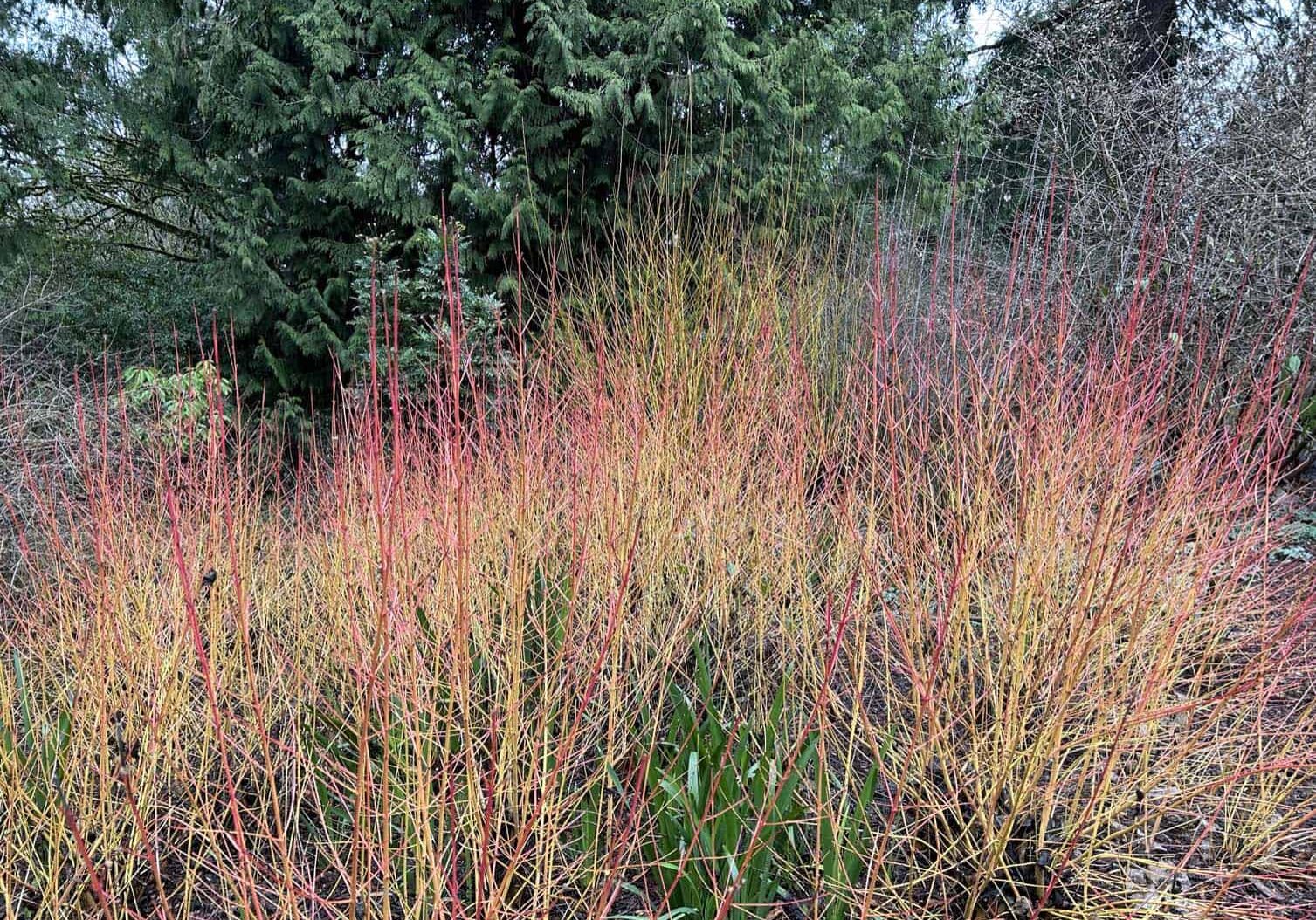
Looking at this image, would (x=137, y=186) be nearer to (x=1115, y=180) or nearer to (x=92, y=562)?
(x=92, y=562)

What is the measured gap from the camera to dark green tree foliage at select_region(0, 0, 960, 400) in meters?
5.87

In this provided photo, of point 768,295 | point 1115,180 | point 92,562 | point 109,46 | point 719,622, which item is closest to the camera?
point 719,622

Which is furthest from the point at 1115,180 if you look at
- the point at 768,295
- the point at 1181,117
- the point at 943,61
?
the point at 768,295

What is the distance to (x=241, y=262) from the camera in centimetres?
625

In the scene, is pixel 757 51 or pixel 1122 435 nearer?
pixel 1122 435

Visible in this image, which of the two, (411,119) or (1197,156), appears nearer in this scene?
(1197,156)

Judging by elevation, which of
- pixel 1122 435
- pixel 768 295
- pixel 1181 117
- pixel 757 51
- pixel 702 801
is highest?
pixel 757 51

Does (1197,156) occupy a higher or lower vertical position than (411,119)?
lower

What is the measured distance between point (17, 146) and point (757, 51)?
5.77 meters

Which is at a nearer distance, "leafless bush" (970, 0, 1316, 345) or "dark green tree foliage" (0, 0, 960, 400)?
"leafless bush" (970, 0, 1316, 345)

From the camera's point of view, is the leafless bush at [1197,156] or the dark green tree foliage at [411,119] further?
the dark green tree foliage at [411,119]

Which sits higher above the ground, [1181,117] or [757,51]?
[757,51]

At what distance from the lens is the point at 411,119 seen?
251 inches

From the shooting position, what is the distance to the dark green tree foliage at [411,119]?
231 inches
